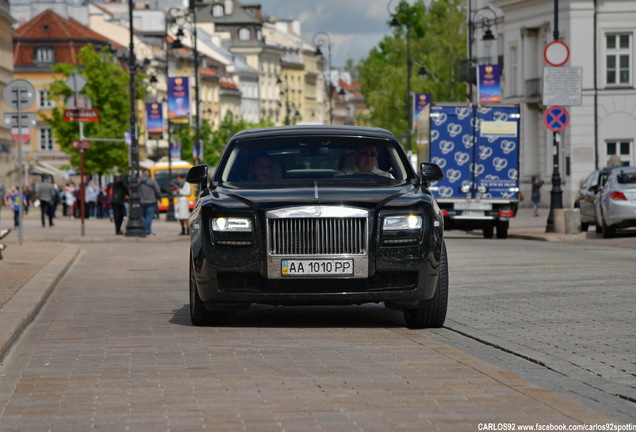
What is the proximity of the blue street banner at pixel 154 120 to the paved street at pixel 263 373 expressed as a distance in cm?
6117

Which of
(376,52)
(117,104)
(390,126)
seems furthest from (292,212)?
(376,52)

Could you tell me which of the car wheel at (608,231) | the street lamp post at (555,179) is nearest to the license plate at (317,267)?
the car wheel at (608,231)

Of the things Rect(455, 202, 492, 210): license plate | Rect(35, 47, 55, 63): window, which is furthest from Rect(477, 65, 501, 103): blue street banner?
Rect(35, 47, 55, 63): window

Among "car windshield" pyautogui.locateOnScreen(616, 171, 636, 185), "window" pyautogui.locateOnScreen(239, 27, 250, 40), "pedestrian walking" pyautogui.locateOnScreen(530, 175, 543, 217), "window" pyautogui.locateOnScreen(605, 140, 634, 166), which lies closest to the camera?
"car windshield" pyautogui.locateOnScreen(616, 171, 636, 185)

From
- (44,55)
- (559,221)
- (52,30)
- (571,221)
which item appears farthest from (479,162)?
(44,55)

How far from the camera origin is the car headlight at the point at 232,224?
12680mm

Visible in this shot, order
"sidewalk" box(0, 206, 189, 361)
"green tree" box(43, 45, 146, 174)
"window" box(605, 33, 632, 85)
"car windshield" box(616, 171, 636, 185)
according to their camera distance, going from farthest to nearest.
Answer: "green tree" box(43, 45, 146, 174) < "window" box(605, 33, 632, 85) < "car windshield" box(616, 171, 636, 185) < "sidewalk" box(0, 206, 189, 361)

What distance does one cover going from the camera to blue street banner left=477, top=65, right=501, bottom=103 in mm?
59781

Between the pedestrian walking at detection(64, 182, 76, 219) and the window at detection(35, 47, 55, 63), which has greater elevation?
the window at detection(35, 47, 55, 63)

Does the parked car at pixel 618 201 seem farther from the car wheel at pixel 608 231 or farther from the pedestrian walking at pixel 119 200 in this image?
A: the pedestrian walking at pixel 119 200

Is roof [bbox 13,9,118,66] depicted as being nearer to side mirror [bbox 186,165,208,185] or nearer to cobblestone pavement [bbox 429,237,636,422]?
cobblestone pavement [bbox 429,237,636,422]

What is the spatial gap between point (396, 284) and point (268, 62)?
612ft

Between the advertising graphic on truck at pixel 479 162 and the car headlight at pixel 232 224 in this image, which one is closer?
the car headlight at pixel 232 224

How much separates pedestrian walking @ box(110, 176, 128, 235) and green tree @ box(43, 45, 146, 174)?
135 ft
